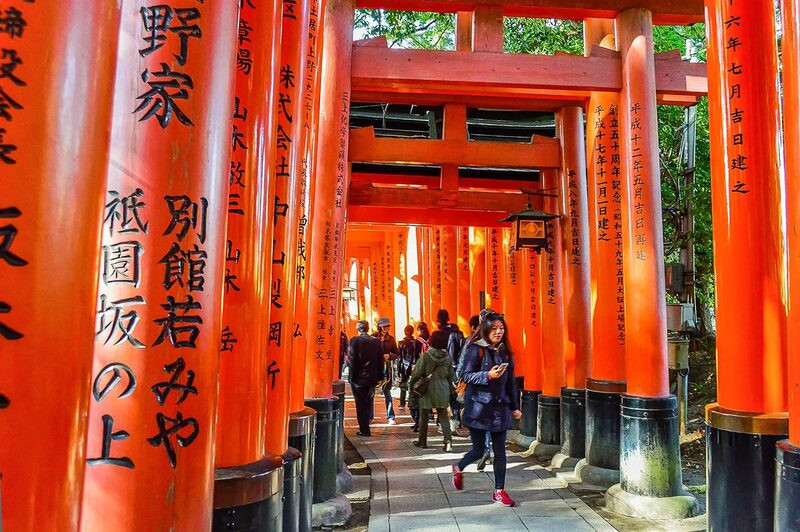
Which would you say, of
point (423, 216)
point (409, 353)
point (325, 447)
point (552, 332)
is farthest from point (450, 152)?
point (325, 447)

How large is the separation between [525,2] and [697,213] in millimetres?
6373

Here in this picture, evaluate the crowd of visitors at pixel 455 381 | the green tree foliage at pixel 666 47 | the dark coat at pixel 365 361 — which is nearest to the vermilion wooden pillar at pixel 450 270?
the crowd of visitors at pixel 455 381

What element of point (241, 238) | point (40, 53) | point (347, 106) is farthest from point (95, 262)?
point (347, 106)

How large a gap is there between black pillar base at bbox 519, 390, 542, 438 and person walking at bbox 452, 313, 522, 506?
361 cm

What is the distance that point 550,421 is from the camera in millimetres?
8453

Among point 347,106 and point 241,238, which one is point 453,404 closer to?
point 347,106

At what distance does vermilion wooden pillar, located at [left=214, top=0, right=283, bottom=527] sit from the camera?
277 cm

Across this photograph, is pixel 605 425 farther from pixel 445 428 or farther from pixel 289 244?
pixel 289 244

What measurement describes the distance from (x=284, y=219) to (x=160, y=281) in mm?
1424

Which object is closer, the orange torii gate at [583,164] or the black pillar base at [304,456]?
the black pillar base at [304,456]

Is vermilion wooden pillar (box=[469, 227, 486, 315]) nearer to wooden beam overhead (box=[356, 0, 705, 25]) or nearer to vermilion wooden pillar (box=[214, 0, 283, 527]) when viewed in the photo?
wooden beam overhead (box=[356, 0, 705, 25])

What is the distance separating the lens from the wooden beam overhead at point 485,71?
647cm

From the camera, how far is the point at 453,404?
394 inches

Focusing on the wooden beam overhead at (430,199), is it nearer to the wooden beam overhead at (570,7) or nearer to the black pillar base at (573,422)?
the wooden beam overhead at (570,7)
